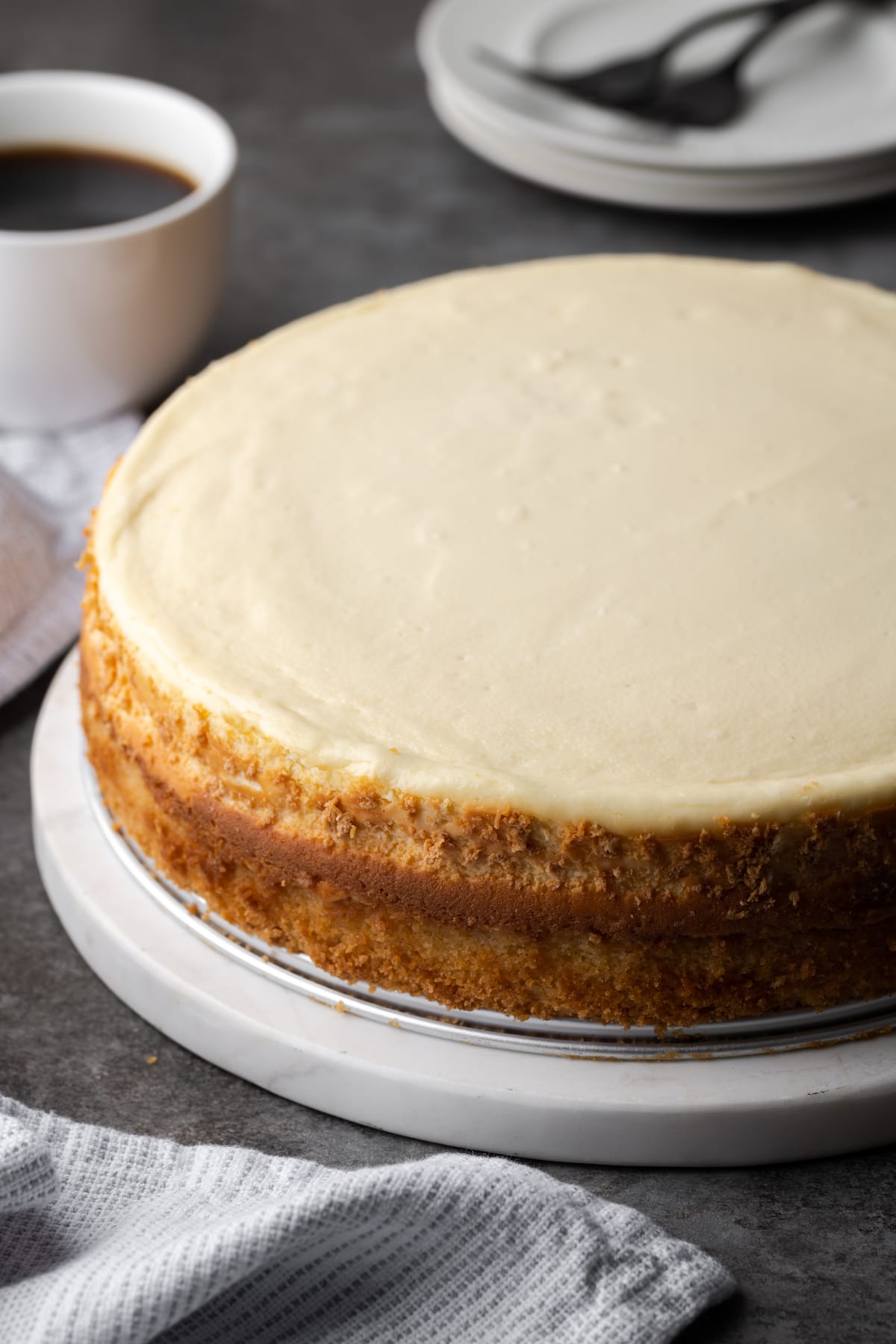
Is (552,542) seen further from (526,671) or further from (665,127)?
(665,127)

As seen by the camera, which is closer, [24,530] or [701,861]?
[701,861]

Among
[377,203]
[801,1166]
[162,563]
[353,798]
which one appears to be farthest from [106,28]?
[801,1166]

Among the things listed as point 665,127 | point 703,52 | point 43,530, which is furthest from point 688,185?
point 43,530

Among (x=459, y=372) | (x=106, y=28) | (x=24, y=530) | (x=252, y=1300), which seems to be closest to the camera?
(x=252, y=1300)

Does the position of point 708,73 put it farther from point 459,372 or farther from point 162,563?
point 162,563

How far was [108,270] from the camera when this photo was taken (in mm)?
1647

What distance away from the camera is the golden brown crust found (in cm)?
102

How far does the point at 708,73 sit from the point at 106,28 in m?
1.05

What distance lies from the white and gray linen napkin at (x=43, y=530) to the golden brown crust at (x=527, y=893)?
15.5 inches

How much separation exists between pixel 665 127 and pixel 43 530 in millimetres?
925

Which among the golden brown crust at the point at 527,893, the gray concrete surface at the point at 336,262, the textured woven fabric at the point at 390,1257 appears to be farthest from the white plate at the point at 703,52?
the textured woven fabric at the point at 390,1257

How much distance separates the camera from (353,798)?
1046mm

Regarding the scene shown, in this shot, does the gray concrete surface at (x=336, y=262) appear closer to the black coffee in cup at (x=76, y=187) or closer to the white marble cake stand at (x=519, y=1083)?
the white marble cake stand at (x=519, y=1083)

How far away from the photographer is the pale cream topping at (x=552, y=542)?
105cm
